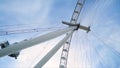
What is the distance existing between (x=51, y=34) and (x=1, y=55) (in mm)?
12733

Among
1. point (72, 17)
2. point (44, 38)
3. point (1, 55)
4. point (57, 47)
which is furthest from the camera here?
point (72, 17)

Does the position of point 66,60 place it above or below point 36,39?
below

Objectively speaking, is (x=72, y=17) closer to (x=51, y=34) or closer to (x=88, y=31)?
(x=88, y=31)

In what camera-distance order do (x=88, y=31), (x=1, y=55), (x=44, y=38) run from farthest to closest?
(x=88, y=31) < (x=44, y=38) < (x=1, y=55)

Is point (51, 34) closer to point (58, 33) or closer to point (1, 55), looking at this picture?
point (58, 33)

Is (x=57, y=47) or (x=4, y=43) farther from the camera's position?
(x=57, y=47)

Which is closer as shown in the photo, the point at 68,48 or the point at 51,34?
the point at 51,34

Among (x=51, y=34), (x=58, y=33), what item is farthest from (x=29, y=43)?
(x=58, y=33)

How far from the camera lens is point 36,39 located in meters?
34.1

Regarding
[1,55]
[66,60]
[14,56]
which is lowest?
[66,60]

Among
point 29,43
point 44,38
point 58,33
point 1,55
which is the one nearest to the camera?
point 1,55

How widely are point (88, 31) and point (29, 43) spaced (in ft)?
98.2

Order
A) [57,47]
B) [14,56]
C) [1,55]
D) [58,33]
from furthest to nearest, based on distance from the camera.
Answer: [57,47]
[58,33]
[14,56]
[1,55]

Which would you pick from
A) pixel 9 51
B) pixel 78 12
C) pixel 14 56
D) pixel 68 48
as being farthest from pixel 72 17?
pixel 9 51
